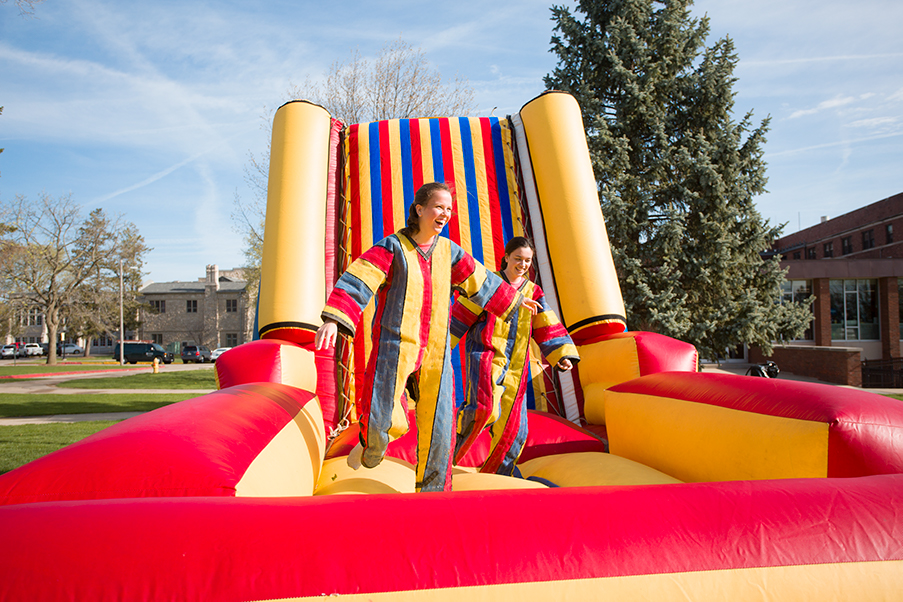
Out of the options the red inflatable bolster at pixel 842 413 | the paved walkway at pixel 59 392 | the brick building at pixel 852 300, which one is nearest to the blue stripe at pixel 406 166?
the red inflatable bolster at pixel 842 413

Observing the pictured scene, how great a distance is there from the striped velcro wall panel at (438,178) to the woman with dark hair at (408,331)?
1642mm

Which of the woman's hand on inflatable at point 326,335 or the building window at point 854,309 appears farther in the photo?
the building window at point 854,309

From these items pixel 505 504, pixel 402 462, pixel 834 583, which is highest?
pixel 505 504

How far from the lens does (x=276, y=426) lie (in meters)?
1.93

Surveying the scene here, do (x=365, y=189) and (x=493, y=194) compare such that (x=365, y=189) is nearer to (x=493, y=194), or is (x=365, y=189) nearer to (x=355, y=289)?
(x=493, y=194)

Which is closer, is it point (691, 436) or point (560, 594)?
point (560, 594)

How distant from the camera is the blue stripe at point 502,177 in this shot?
14.2ft

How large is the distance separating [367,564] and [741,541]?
651 millimetres

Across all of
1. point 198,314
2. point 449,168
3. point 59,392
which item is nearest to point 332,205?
point 449,168

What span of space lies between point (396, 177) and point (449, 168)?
42 centimetres

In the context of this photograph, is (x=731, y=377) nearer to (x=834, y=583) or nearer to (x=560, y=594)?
(x=834, y=583)

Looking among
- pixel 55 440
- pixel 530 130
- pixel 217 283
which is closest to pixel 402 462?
pixel 530 130

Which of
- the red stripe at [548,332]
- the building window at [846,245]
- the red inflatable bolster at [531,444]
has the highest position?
the building window at [846,245]

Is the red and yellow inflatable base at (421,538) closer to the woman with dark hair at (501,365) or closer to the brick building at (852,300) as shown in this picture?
the woman with dark hair at (501,365)
